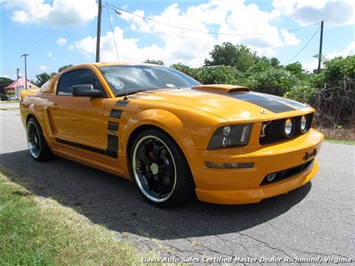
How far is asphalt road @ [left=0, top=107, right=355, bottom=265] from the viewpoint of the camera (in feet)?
7.31

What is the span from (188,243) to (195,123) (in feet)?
3.06

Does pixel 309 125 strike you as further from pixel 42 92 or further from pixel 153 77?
pixel 42 92

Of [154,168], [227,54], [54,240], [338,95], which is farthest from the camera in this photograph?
[227,54]

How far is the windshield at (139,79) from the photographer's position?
3.68 metres

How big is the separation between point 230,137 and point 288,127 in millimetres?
686

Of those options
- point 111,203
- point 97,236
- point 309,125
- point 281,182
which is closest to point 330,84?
point 309,125

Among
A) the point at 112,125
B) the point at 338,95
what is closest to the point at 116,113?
the point at 112,125

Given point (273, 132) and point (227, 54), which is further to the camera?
point (227, 54)

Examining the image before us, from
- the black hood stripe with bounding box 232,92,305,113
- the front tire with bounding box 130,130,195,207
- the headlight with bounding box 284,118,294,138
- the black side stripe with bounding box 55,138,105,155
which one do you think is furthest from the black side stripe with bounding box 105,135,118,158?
the headlight with bounding box 284,118,294,138

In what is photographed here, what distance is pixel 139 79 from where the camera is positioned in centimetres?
389

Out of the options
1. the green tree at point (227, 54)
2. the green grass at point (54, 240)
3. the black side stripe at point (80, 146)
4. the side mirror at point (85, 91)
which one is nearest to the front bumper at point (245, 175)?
the green grass at point (54, 240)

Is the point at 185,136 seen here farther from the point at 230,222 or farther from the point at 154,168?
the point at 230,222

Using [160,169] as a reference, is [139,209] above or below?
below

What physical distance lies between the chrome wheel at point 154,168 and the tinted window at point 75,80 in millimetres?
1035
